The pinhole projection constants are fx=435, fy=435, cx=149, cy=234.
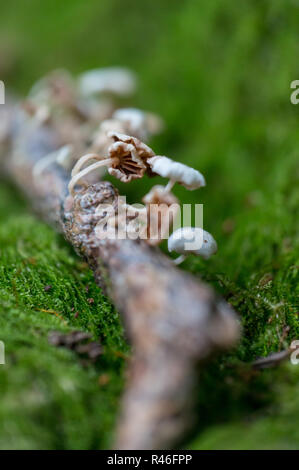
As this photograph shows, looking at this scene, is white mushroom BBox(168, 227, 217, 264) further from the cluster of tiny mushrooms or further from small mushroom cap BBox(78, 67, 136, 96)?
small mushroom cap BBox(78, 67, 136, 96)

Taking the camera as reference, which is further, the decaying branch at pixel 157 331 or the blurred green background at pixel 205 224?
the blurred green background at pixel 205 224

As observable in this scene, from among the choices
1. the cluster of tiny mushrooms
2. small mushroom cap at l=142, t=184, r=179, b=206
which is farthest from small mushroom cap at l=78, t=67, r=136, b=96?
small mushroom cap at l=142, t=184, r=179, b=206

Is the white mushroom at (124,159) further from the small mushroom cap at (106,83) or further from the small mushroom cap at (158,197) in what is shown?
the small mushroom cap at (106,83)

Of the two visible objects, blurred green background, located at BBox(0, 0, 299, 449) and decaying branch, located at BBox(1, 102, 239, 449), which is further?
blurred green background, located at BBox(0, 0, 299, 449)

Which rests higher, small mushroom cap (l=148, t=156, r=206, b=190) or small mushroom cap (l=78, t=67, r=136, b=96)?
small mushroom cap (l=78, t=67, r=136, b=96)

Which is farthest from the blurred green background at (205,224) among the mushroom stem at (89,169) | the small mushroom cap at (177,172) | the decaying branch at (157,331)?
the small mushroom cap at (177,172)

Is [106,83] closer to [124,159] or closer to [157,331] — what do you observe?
[124,159]
